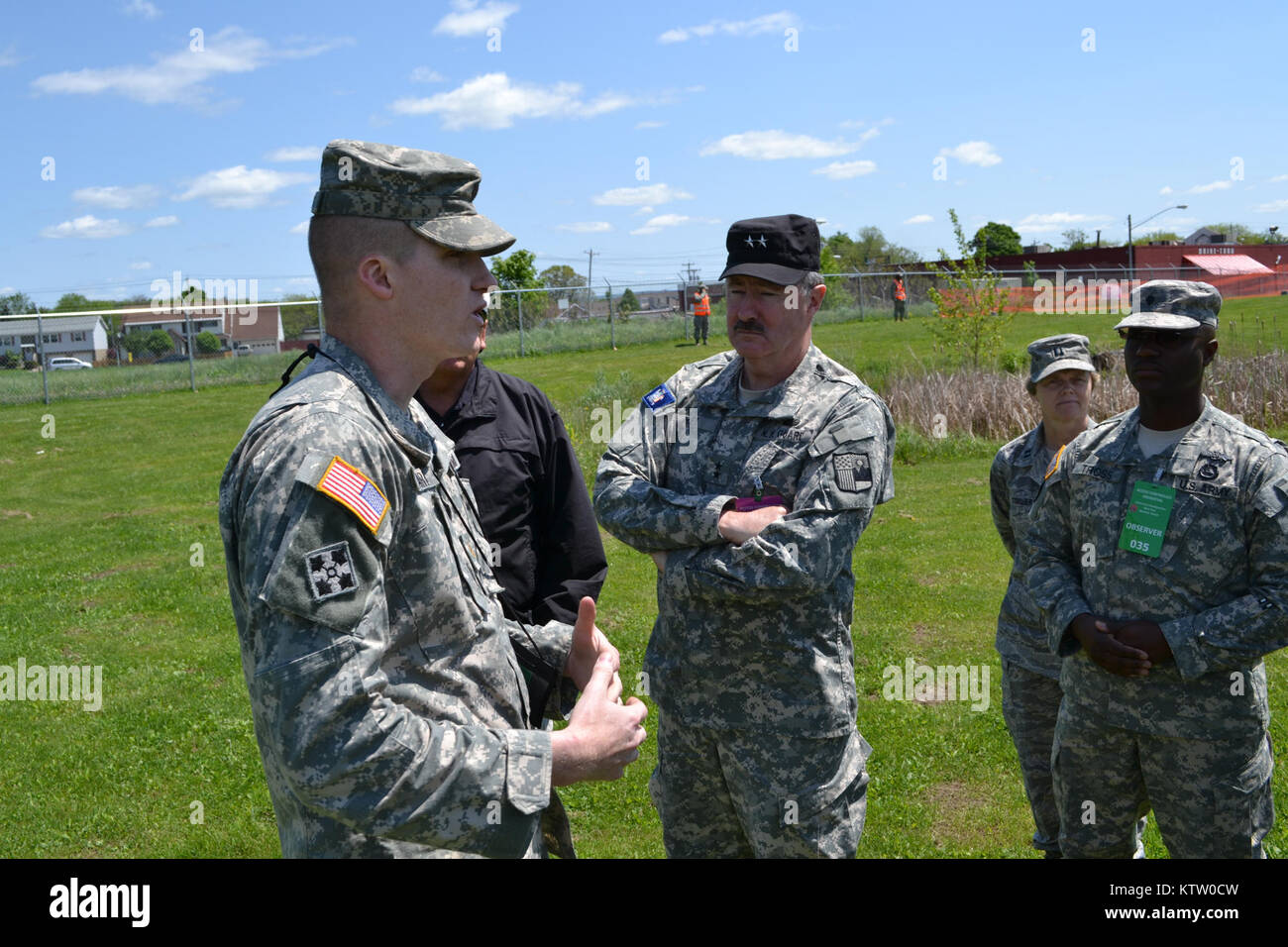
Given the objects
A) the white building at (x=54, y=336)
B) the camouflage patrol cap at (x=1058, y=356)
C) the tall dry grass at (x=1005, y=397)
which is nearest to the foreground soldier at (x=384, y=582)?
the camouflage patrol cap at (x=1058, y=356)

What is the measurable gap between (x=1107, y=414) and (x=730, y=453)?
10540 mm

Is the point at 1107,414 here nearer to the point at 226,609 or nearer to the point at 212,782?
the point at 226,609

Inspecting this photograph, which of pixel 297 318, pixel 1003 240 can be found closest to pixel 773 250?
pixel 297 318

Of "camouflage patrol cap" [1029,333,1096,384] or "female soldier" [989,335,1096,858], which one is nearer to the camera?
"female soldier" [989,335,1096,858]

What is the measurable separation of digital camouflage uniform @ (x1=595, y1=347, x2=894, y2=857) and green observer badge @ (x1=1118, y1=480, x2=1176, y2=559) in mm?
794

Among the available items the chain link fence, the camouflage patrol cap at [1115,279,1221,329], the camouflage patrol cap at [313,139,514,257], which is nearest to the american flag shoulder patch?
the camouflage patrol cap at [313,139,514,257]

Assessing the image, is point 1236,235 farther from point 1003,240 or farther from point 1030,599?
point 1030,599

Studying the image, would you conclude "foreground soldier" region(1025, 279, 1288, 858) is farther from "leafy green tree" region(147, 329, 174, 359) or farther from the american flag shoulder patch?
"leafy green tree" region(147, 329, 174, 359)

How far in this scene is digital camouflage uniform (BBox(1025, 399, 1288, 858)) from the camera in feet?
10.5

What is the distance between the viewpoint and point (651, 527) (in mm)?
3447

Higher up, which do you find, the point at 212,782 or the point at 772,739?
the point at 772,739
